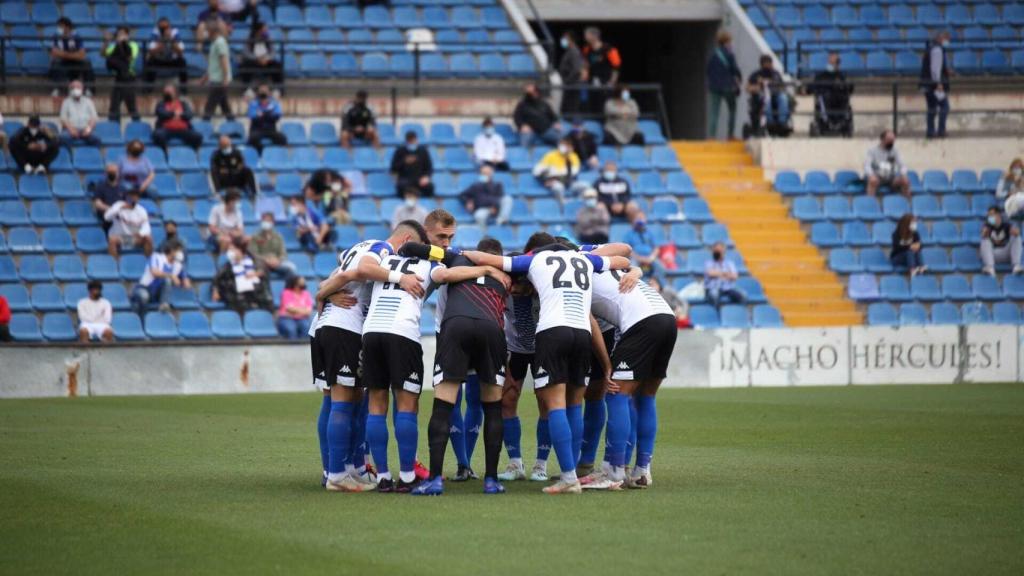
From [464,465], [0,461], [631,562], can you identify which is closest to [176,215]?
[0,461]

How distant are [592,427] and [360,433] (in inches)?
77.2

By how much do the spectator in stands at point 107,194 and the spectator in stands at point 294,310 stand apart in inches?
132

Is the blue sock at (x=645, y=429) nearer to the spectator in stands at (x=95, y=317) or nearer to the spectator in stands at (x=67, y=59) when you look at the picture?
the spectator in stands at (x=95, y=317)

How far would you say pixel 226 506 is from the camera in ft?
34.5

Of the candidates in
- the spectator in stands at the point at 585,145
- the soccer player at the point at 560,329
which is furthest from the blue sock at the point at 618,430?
the spectator in stands at the point at 585,145

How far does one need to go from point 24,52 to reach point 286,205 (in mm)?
6000

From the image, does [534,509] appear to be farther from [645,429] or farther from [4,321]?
[4,321]

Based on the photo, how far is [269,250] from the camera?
24938 millimetres

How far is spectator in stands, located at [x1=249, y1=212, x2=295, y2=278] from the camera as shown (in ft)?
81.6

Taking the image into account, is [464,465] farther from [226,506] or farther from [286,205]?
[286,205]

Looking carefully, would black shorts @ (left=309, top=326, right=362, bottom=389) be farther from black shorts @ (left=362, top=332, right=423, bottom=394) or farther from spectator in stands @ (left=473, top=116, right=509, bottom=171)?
spectator in stands @ (left=473, top=116, right=509, bottom=171)

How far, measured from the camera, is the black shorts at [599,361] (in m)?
12.4

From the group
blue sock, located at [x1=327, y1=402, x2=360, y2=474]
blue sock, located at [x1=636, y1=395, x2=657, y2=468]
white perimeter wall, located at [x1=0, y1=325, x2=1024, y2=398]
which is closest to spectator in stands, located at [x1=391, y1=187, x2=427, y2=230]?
white perimeter wall, located at [x1=0, y1=325, x2=1024, y2=398]

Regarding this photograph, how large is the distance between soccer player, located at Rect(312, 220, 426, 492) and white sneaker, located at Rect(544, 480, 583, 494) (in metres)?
1.43
